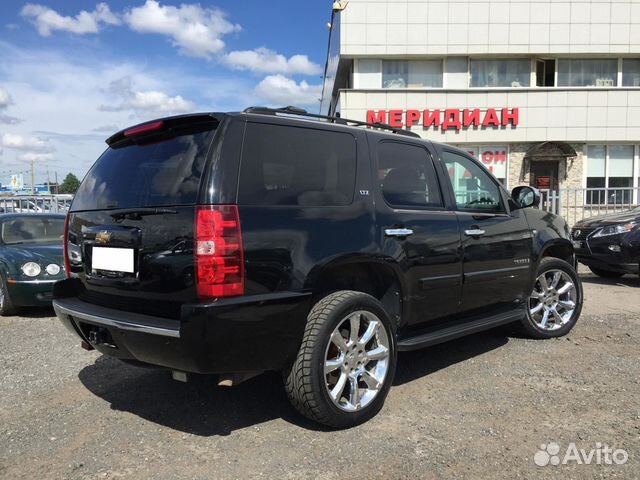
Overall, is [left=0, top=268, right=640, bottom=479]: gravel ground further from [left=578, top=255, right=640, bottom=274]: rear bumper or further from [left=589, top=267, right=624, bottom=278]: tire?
[left=589, top=267, right=624, bottom=278]: tire

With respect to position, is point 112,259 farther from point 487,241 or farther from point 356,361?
point 487,241

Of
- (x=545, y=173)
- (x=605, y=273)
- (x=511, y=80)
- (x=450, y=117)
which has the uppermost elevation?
(x=511, y=80)

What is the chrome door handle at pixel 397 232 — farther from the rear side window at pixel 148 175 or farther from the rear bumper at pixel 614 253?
the rear bumper at pixel 614 253

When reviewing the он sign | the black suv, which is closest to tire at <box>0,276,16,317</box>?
the black suv

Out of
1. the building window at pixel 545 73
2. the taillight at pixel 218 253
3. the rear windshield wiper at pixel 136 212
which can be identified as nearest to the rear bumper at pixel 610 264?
the taillight at pixel 218 253

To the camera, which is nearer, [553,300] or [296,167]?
[296,167]

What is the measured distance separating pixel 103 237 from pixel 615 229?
25.5 feet

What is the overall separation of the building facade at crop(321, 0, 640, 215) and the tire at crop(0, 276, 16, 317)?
13112 mm

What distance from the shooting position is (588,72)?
18.4 meters

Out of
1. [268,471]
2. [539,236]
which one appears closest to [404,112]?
[539,236]

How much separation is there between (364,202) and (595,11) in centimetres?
1832

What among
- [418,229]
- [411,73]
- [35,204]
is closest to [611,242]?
[418,229]

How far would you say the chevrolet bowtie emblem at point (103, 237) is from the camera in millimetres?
3215

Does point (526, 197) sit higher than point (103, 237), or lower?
higher
